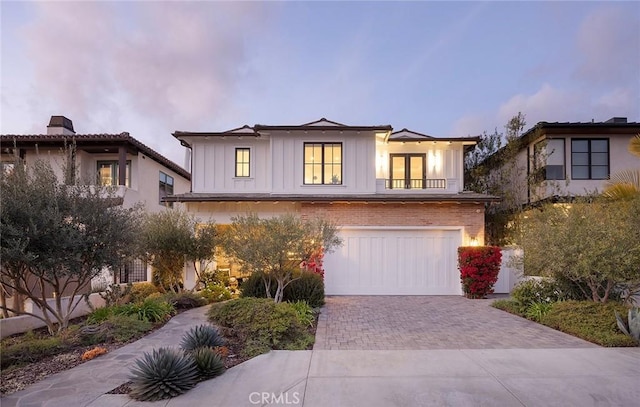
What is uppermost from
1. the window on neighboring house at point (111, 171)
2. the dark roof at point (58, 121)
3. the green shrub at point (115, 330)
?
the dark roof at point (58, 121)

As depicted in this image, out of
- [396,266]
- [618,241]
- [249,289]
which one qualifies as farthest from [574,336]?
[249,289]

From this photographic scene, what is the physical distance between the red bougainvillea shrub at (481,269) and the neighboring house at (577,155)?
4905 millimetres

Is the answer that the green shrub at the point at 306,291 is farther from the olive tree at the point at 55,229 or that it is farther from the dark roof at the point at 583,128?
the dark roof at the point at 583,128

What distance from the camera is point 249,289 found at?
10289 millimetres

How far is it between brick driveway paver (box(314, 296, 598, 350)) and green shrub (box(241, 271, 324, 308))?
45 cm

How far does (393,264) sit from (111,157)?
14.1 meters

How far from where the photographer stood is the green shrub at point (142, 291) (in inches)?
407

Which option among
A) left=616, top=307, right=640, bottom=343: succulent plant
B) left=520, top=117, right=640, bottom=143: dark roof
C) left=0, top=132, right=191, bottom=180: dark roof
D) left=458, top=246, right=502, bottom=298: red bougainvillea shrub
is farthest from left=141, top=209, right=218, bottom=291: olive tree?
left=520, top=117, right=640, bottom=143: dark roof

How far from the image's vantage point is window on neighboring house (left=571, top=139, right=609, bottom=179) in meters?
15.1

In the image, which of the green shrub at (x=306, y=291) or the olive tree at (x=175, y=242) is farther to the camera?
the olive tree at (x=175, y=242)

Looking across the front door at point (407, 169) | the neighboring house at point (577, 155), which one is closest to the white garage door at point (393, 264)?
the front door at point (407, 169)

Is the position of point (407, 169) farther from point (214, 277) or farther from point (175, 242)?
point (175, 242)

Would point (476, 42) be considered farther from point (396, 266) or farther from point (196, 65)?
point (196, 65)

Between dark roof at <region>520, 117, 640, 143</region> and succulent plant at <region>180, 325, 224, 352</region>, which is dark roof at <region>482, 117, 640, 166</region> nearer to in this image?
dark roof at <region>520, 117, 640, 143</region>
